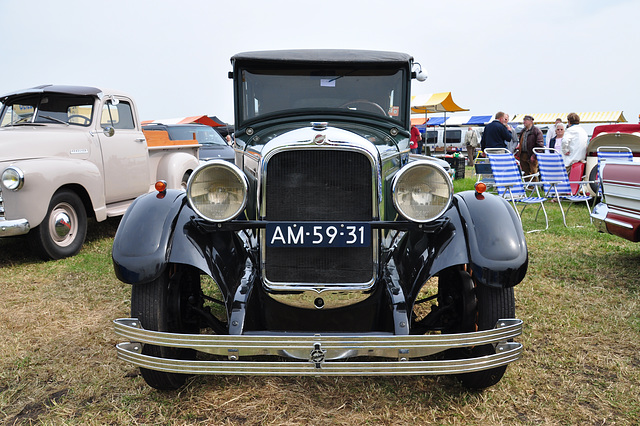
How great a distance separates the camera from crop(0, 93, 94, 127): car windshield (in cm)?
591

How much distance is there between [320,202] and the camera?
245cm

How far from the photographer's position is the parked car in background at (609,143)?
7.92m

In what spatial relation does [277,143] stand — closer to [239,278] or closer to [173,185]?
[239,278]

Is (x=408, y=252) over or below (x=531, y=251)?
over

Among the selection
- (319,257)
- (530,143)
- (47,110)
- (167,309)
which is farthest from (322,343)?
(530,143)

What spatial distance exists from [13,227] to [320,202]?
3935mm

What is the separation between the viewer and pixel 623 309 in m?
3.63

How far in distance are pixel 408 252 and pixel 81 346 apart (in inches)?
91.2

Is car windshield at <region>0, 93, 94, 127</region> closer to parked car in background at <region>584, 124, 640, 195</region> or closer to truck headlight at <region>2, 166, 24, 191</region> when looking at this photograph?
truck headlight at <region>2, 166, 24, 191</region>

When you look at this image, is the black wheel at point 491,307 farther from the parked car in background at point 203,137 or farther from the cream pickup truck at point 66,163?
the parked car in background at point 203,137

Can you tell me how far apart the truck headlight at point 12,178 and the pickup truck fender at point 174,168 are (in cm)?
238

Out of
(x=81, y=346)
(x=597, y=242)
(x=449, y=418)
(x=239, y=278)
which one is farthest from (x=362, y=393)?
(x=597, y=242)

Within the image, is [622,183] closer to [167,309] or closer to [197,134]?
[167,309]

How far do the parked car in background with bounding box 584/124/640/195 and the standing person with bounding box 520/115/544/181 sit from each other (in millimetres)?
995
